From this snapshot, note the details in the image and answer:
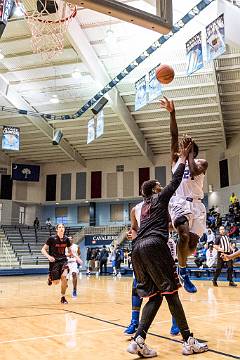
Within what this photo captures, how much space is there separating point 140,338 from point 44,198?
98.1 feet

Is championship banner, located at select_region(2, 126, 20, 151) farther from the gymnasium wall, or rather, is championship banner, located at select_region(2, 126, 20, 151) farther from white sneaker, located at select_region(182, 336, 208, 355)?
white sneaker, located at select_region(182, 336, 208, 355)

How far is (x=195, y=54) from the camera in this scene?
1148 centimetres

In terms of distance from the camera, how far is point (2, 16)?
22.4ft

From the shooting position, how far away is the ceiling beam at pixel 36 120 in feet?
63.9

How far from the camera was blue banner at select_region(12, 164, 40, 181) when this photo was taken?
3064 cm

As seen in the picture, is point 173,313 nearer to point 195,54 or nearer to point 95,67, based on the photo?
point 195,54

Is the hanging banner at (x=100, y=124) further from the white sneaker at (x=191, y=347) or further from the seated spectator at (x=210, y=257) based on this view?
the white sneaker at (x=191, y=347)

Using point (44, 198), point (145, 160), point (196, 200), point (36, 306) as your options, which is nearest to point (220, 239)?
point (36, 306)

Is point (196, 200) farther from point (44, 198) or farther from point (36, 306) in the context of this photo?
point (44, 198)

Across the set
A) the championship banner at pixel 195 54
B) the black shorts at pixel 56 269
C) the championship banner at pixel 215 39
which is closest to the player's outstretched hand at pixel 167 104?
the black shorts at pixel 56 269

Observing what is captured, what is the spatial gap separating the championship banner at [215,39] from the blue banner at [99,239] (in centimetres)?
1846

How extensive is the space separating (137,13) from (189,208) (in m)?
2.14

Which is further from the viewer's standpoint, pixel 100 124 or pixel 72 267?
pixel 100 124

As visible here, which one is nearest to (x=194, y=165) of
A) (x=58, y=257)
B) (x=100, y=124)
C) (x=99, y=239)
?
(x=58, y=257)
